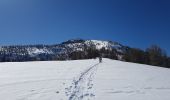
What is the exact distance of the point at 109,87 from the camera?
1597 cm

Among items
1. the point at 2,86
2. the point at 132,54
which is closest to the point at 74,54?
the point at 132,54

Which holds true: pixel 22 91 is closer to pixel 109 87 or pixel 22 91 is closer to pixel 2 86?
pixel 2 86

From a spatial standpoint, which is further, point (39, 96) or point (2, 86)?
point (2, 86)

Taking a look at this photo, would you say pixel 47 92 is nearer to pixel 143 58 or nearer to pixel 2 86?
pixel 2 86

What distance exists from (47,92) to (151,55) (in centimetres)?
8469

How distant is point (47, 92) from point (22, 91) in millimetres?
1560

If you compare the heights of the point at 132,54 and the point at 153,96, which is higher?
the point at 132,54

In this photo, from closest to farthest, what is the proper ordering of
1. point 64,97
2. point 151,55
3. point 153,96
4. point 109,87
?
point 64,97, point 153,96, point 109,87, point 151,55

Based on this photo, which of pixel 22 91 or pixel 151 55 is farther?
pixel 151 55

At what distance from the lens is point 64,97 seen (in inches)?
505

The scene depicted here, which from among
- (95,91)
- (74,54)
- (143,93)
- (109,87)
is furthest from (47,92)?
(74,54)

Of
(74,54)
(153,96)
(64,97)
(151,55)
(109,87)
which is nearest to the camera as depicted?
(64,97)

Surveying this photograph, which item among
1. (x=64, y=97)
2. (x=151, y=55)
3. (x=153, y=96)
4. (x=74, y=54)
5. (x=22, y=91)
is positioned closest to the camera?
(x=64, y=97)

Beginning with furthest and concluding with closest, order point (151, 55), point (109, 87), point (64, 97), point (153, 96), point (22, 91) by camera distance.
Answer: point (151, 55) < point (109, 87) < point (22, 91) < point (153, 96) < point (64, 97)
